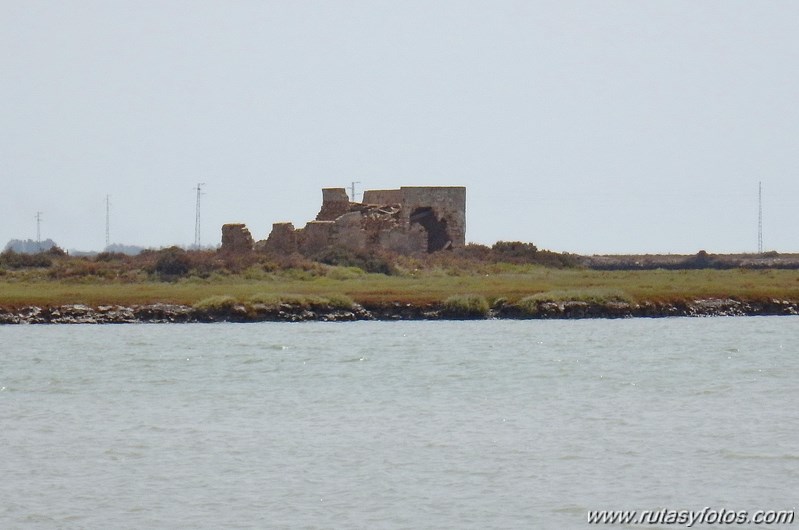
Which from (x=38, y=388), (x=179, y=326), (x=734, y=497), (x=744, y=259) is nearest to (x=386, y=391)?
(x=38, y=388)

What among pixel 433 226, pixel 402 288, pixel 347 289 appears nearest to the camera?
pixel 347 289

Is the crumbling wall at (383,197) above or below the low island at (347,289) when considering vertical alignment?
above

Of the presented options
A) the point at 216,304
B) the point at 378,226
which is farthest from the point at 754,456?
the point at 378,226

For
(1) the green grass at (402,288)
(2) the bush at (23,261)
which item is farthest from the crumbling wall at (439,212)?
(2) the bush at (23,261)

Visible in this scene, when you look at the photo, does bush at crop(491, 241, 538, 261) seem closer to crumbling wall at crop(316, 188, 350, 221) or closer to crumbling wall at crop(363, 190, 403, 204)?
Answer: crumbling wall at crop(363, 190, 403, 204)

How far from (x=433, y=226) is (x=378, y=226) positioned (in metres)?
4.68

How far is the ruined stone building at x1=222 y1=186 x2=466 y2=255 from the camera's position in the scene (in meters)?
57.5

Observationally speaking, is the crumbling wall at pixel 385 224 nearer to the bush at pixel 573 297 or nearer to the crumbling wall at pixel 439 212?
the crumbling wall at pixel 439 212

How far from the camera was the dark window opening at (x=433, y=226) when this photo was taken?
64.5 meters

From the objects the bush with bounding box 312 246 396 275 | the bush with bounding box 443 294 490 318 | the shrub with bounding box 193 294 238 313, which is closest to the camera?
the shrub with bounding box 193 294 238 313

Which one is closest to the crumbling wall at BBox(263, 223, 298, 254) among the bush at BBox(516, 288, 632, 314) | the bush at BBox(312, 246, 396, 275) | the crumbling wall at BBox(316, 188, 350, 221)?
the bush at BBox(312, 246, 396, 275)

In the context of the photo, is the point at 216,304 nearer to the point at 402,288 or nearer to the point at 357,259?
the point at 402,288

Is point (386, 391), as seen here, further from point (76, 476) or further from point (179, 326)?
point (179, 326)

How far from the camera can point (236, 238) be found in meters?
57.4
